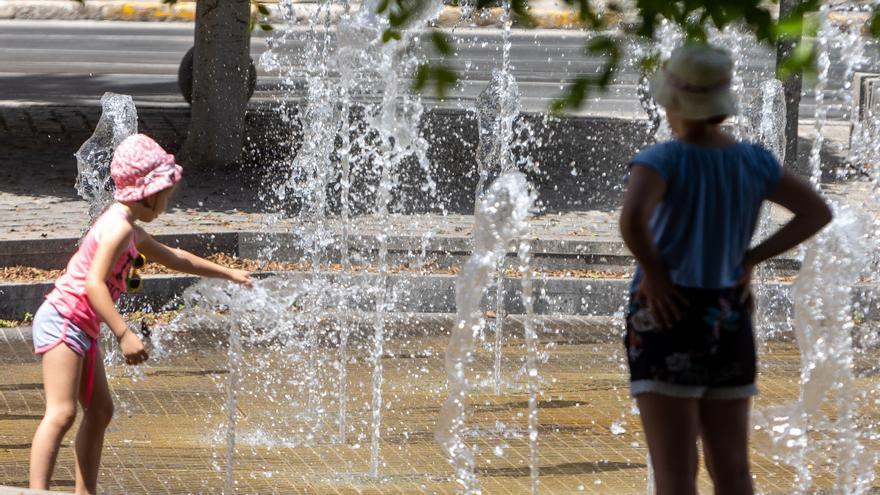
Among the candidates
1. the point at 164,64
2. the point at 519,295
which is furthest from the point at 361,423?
the point at 164,64

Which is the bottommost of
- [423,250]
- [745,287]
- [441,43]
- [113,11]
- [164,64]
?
[164,64]

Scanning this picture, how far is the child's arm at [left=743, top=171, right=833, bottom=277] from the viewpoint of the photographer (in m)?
3.77

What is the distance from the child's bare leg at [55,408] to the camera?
14.9ft

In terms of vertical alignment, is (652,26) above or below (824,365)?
above

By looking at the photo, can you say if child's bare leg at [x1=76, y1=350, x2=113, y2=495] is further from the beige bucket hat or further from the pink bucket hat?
the beige bucket hat

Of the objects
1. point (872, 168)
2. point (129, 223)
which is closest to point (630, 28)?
point (129, 223)

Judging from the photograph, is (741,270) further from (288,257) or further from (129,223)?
(288,257)

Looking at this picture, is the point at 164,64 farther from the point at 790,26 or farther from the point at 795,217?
the point at 790,26

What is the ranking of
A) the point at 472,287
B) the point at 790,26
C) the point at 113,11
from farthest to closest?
the point at 113,11 < the point at 472,287 < the point at 790,26

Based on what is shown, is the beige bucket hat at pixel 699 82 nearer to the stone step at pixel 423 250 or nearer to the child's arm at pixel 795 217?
the child's arm at pixel 795 217

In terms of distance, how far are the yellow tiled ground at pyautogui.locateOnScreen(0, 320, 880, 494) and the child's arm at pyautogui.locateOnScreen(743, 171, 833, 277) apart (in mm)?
1853

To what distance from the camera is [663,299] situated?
11.6 ft

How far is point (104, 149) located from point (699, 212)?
20.9ft

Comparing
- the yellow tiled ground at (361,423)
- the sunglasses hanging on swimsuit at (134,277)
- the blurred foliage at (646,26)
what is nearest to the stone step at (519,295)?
the yellow tiled ground at (361,423)
